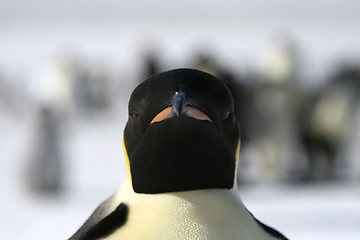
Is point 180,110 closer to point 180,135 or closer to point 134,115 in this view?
point 180,135

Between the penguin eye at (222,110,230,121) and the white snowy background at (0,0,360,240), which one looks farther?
the white snowy background at (0,0,360,240)

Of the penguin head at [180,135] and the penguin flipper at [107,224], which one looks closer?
the penguin head at [180,135]

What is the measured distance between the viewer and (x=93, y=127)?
1631 cm

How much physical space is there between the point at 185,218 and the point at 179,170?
0.41 feet

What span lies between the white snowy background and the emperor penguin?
13.4 ft

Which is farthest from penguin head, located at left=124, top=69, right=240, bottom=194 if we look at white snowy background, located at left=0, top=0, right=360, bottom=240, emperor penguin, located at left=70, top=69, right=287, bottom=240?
white snowy background, located at left=0, top=0, right=360, bottom=240

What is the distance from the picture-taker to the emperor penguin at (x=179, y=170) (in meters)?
1.94

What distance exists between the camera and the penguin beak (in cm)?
190

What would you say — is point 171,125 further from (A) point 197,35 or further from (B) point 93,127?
(A) point 197,35

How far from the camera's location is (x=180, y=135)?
6.29 feet

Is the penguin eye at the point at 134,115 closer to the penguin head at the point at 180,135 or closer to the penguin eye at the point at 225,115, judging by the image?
the penguin head at the point at 180,135

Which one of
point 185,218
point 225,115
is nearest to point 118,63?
point 225,115

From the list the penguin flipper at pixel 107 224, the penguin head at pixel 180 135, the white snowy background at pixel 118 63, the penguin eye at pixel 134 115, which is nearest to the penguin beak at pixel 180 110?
the penguin head at pixel 180 135

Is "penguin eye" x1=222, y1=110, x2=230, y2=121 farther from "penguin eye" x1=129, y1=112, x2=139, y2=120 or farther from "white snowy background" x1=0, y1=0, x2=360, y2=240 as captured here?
"white snowy background" x1=0, y1=0, x2=360, y2=240
